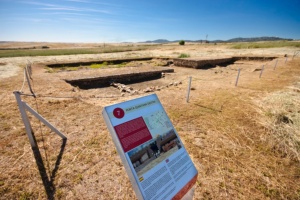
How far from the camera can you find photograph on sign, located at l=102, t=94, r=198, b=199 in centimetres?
166

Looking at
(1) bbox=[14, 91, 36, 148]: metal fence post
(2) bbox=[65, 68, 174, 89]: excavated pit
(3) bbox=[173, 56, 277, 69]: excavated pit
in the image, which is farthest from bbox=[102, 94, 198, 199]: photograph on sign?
(3) bbox=[173, 56, 277, 69]: excavated pit

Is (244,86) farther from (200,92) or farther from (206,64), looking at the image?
(206,64)

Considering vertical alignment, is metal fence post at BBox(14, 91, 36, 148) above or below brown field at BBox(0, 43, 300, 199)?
above

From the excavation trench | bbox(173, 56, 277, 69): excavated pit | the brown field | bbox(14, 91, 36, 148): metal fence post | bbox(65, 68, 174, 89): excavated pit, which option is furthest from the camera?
bbox(173, 56, 277, 69): excavated pit

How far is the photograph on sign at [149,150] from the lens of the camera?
5.44 feet

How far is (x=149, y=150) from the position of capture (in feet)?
6.04

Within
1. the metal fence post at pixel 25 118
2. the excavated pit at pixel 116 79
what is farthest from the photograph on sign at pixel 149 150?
the excavated pit at pixel 116 79

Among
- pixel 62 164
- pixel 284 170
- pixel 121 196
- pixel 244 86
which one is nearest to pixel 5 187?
pixel 62 164

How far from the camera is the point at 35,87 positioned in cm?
870

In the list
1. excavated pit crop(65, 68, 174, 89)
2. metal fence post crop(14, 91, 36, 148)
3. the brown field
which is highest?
metal fence post crop(14, 91, 36, 148)

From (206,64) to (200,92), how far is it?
1077 centimetres

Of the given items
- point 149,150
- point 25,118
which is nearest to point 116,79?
point 25,118

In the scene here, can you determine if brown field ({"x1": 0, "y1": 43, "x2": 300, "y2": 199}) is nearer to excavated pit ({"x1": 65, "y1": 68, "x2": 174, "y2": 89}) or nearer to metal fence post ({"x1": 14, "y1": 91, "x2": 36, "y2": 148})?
metal fence post ({"x1": 14, "y1": 91, "x2": 36, "y2": 148})

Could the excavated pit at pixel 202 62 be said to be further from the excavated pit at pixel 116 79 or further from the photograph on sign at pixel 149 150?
the photograph on sign at pixel 149 150
